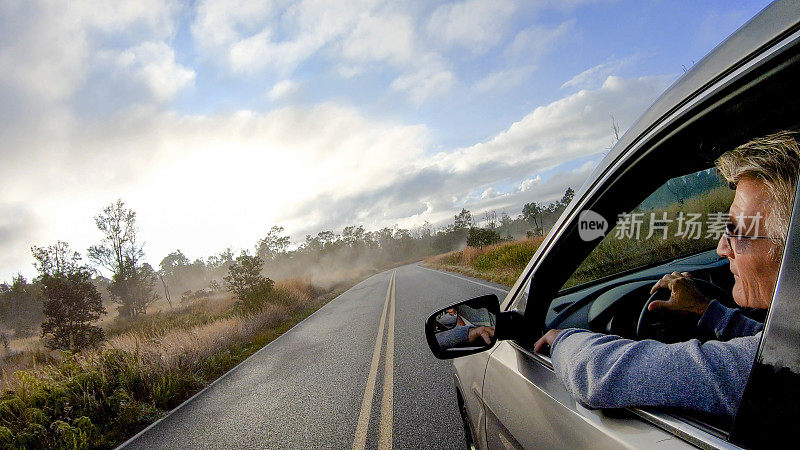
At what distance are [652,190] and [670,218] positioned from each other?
0.37m

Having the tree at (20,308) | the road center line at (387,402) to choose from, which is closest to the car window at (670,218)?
the road center line at (387,402)

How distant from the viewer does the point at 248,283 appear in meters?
16.0

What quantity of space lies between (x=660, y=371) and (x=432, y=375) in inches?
161

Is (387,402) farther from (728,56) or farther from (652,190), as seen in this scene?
(728,56)

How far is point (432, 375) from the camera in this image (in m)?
4.51

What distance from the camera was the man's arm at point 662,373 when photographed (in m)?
0.68

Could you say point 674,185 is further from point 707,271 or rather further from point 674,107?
point 707,271

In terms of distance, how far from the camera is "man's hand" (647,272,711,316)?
123cm

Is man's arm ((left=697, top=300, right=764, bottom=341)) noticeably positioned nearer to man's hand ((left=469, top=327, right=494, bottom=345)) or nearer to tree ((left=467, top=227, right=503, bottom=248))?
man's hand ((left=469, top=327, right=494, bottom=345))

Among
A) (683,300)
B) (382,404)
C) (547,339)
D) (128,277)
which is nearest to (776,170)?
(683,300)

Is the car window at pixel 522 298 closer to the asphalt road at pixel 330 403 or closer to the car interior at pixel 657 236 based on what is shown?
the car interior at pixel 657 236

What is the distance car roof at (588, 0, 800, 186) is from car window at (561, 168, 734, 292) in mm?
347

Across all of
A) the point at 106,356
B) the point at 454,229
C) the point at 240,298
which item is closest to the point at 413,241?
the point at 454,229

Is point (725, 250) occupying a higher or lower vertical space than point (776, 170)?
lower
